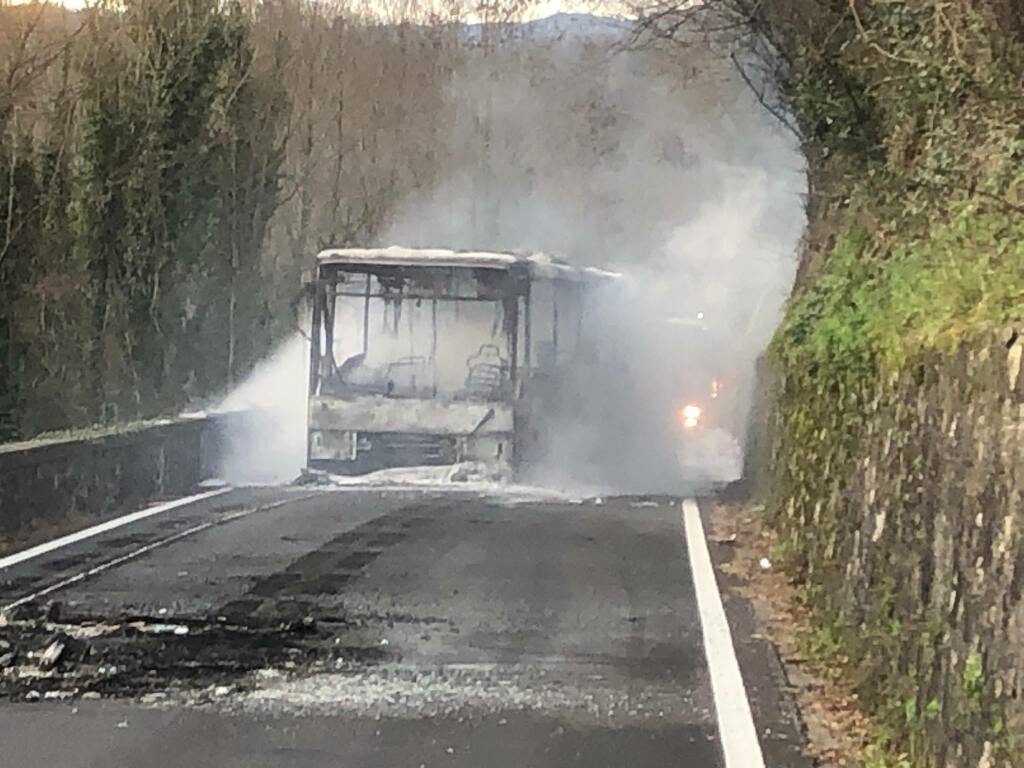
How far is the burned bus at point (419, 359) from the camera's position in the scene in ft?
78.4

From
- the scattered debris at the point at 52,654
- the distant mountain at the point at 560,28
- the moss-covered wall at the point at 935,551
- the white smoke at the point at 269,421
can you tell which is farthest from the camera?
the white smoke at the point at 269,421

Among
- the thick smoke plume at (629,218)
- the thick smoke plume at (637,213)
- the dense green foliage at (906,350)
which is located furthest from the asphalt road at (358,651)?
the thick smoke plume at (637,213)

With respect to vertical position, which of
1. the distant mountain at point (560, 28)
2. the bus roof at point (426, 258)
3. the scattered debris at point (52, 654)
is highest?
the distant mountain at point (560, 28)

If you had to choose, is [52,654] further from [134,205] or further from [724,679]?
[134,205]

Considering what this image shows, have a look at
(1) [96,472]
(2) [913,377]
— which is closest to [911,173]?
(2) [913,377]

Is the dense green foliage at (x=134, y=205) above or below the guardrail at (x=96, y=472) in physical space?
above

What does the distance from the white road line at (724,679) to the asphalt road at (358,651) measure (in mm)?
85

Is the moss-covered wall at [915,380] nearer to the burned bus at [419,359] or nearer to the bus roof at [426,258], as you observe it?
the burned bus at [419,359]

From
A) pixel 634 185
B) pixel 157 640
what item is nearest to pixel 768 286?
pixel 634 185

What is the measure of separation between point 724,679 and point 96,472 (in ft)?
31.1

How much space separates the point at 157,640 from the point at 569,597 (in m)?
2.98

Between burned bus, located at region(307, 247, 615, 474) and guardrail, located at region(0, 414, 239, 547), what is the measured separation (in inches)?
94.6

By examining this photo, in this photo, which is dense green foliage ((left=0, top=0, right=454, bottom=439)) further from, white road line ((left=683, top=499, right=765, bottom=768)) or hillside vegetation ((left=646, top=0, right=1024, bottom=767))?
white road line ((left=683, top=499, right=765, bottom=768))

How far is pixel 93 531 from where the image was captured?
48.9 ft
